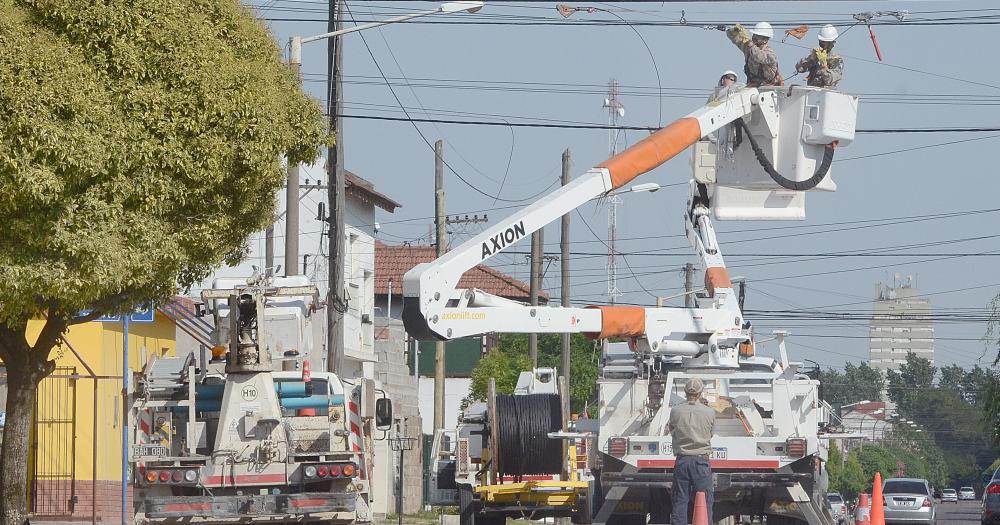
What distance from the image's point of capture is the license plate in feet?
51.6

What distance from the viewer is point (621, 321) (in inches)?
672

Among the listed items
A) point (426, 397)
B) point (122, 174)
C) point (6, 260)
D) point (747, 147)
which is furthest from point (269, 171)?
point (426, 397)

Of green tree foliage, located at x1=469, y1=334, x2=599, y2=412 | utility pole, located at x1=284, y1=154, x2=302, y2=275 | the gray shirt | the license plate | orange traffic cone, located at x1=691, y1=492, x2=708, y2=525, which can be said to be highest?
utility pole, located at x1=284, y1=154, x2=302, y2=275

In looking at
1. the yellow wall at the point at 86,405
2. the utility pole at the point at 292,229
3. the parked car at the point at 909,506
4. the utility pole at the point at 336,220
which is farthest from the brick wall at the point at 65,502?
the parked car at the point at 909,506

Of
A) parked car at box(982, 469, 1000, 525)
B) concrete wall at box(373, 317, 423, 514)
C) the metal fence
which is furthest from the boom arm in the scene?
parked car at box(982, 469, 1000, 525)

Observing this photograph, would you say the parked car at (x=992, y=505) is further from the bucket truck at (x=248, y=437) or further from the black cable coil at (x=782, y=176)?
the bucket truck at (x=248, y=437)

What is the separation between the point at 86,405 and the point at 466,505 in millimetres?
8265

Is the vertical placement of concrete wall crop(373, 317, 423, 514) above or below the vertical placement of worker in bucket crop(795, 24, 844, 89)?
below

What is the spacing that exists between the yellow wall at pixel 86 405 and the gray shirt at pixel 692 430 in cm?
1232

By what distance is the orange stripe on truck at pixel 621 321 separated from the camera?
17.0 m

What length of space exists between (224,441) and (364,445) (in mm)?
1934

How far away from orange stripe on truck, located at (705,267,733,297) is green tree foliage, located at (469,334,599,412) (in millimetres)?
29378

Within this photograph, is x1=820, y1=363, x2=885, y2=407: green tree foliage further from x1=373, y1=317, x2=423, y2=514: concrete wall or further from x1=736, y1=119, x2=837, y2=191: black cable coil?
x1=736, y1=119, x2=837, y2=191: black cable coil

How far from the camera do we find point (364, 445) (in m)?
17.1
